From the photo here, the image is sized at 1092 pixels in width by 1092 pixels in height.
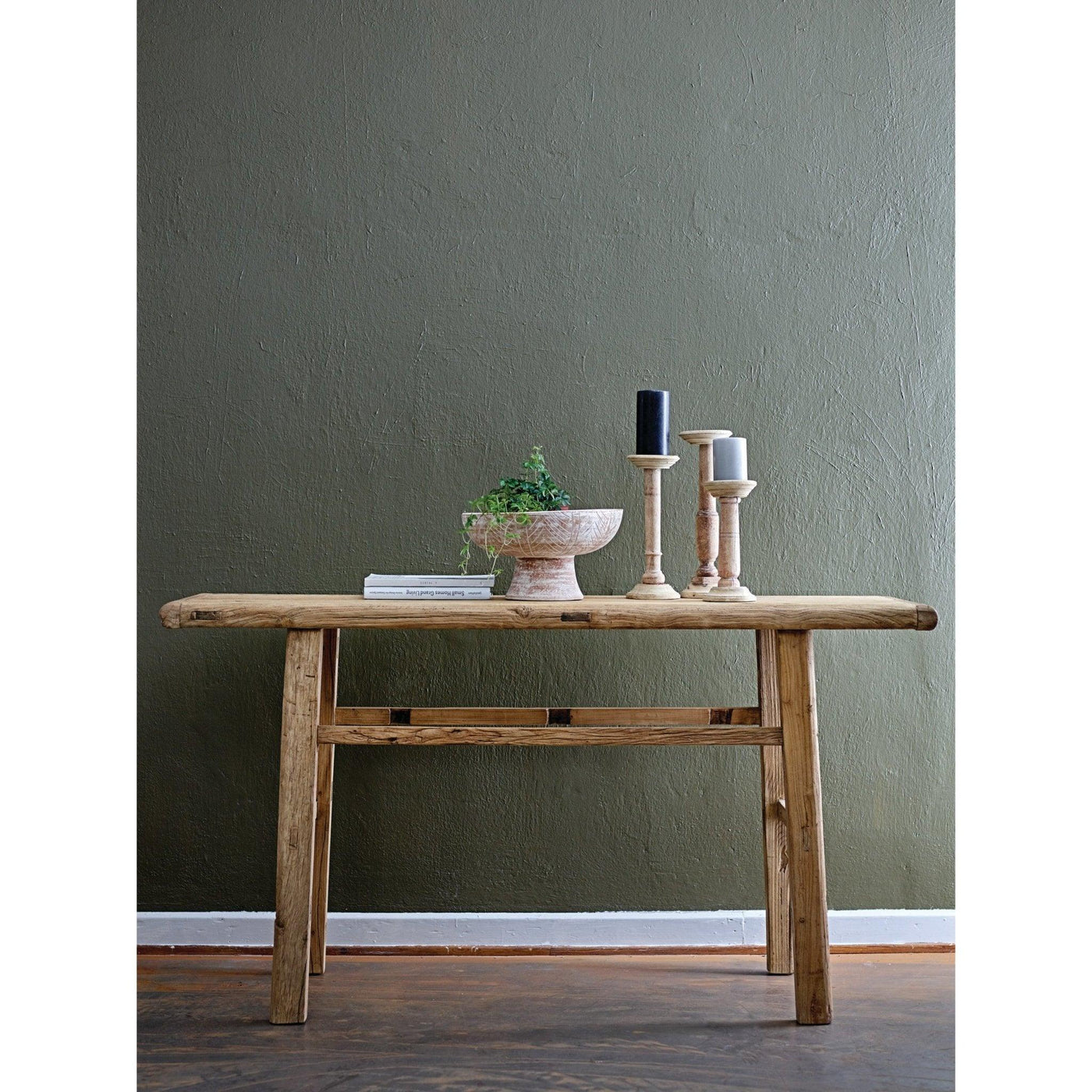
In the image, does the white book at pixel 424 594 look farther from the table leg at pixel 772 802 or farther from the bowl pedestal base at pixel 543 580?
the table leg at pixel 772 802

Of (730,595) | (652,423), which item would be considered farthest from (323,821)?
(652,423)

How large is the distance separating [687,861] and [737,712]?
17.7 inches

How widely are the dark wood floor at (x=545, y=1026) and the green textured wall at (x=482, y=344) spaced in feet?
0.57

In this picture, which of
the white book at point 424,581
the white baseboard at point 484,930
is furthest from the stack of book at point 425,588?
the white baseboard at point 484,930

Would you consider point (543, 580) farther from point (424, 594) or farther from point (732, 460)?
point (732, 460)

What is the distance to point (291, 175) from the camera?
7.10 ft

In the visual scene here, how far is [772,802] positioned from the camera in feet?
6.48

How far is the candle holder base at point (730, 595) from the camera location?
5.98ft

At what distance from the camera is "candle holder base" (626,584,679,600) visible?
1.89 meters

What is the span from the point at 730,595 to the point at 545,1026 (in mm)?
853
